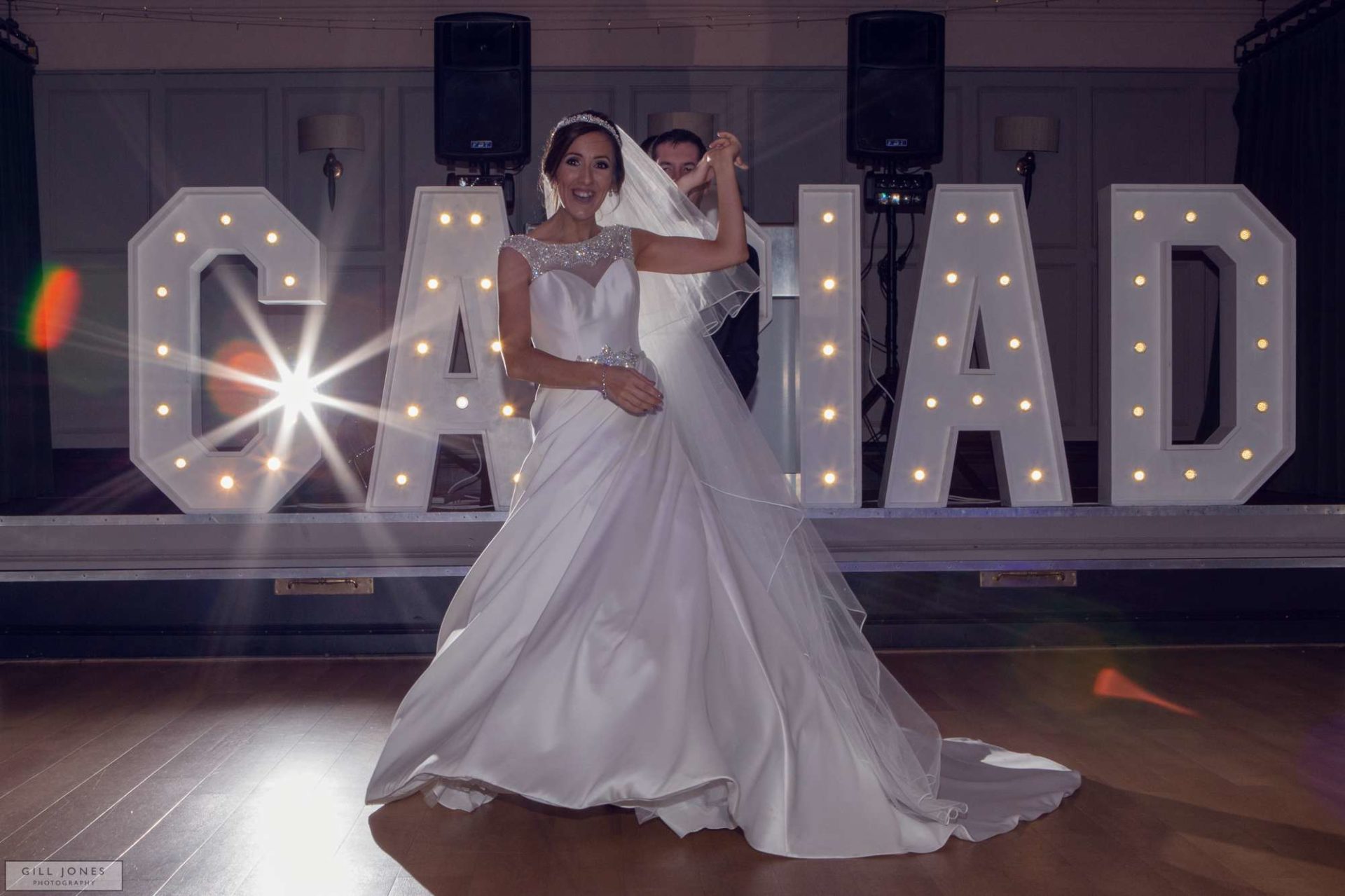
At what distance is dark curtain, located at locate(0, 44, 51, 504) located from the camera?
23.4ft

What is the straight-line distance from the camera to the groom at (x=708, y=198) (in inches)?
122

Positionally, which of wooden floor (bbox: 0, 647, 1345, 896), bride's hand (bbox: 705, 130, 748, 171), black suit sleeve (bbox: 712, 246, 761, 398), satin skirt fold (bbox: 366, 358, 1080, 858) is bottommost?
wooden floor (bbox: 0, 647, 1345, 896)

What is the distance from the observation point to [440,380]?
14.1 feet

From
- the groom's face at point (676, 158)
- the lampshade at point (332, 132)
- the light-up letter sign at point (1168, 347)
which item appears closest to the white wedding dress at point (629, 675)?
the groom's face at point (676, 158)

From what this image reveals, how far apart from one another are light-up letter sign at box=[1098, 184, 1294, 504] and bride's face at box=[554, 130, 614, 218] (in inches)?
93.2

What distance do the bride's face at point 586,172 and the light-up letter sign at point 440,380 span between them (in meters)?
1.52

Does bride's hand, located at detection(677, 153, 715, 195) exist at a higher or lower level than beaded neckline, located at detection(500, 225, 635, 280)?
higher

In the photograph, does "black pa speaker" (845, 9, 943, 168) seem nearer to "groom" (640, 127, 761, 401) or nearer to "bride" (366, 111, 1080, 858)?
"groom" (640, 127, 761, 401)

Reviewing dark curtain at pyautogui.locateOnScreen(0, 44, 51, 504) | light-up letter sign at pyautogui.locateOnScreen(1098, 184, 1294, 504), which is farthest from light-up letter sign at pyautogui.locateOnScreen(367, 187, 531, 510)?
dark curtain at pyautogui.locateOnScreen(0, 44, 51, 504)

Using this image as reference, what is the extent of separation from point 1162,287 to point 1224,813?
2360mm

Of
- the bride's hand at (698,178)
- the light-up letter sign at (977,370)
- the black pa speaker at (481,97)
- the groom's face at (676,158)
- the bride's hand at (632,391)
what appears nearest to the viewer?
the bride's hand at (632,391)

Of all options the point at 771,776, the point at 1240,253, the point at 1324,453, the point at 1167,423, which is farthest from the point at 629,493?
the point at 1324,453

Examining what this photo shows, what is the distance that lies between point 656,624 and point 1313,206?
6447 mm

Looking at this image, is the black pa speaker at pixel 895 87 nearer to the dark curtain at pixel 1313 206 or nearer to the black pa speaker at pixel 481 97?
the black pa speaker at pixel 481 97
